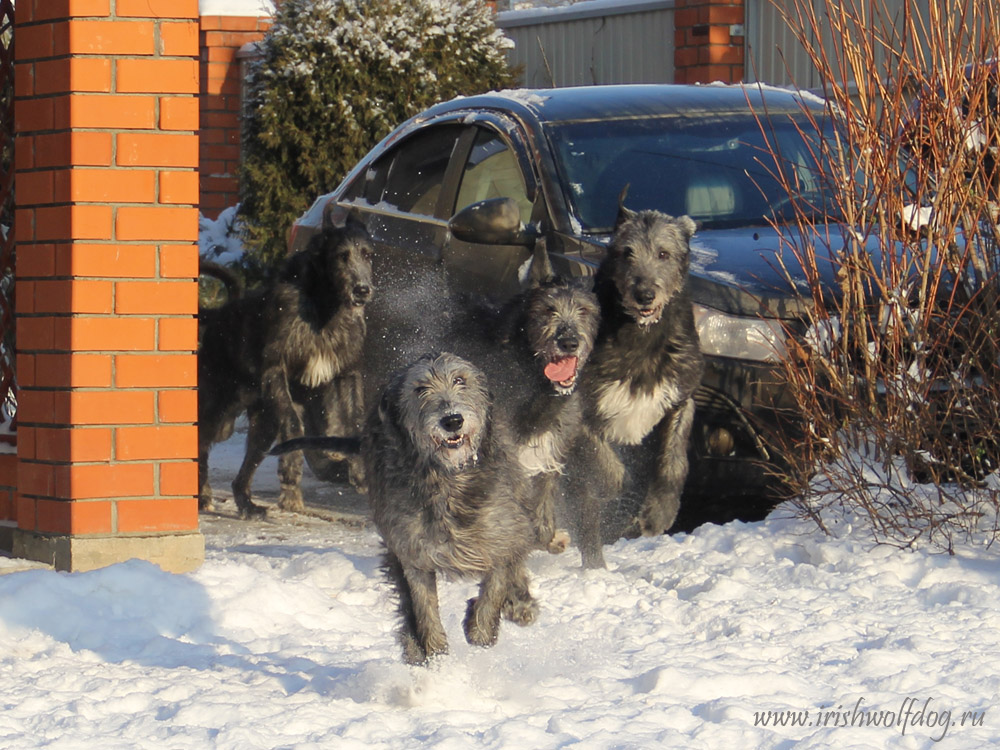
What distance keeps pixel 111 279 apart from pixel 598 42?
10559 millimetres

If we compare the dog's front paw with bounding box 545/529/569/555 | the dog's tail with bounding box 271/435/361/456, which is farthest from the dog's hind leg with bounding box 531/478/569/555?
the dog's tail with bounding box 271/435/361/456

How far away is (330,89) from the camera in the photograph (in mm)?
10867

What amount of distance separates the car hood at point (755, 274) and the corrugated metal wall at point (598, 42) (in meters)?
7.75

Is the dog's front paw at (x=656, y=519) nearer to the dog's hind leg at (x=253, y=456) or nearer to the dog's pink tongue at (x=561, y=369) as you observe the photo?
the dog's pink tongue at (x=561, y=369)

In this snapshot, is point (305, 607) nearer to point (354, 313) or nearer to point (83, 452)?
point (83, 452)

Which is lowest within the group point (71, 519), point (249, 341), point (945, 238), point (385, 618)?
point (385, 618)

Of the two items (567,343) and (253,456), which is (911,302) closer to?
(567,343)

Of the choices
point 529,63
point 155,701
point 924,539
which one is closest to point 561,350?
point 924,539

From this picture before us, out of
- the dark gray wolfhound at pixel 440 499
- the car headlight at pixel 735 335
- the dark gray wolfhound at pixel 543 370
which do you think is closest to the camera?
the dark gray wolfhound at pixel 440 499

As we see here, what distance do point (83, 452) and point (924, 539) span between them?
3.35 metres

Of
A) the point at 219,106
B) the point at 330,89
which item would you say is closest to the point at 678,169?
the point at 330,89

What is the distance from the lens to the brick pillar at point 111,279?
17.3ft

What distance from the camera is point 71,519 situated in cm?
527

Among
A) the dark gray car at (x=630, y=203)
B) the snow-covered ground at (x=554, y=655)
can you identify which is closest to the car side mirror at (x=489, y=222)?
the dark gray car at (x=630, y=203)
